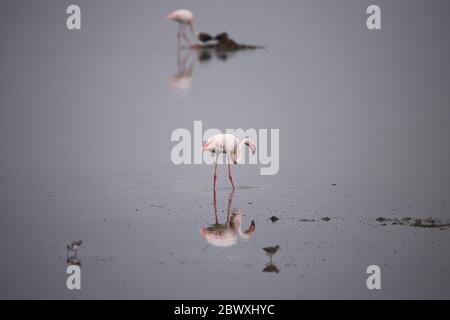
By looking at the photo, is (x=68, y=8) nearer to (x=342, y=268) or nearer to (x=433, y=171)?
(x=433, y=171)

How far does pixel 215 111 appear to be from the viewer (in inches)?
748

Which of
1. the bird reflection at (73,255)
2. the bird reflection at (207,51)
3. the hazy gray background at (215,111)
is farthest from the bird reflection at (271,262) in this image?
the bird reflection at (207,51)

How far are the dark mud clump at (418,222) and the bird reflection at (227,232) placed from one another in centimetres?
181

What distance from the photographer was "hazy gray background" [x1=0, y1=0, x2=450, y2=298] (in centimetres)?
1229

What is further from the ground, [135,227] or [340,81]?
[340,81]

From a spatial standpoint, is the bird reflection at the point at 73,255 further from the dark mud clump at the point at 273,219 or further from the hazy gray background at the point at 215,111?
the dark mud clump at the point at 273,219

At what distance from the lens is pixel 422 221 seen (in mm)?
11039

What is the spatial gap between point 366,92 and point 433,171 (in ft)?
26.1

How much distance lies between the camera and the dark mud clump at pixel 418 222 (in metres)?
10.8

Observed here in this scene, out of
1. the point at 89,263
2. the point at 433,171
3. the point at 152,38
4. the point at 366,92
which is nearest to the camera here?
the point at 89,263

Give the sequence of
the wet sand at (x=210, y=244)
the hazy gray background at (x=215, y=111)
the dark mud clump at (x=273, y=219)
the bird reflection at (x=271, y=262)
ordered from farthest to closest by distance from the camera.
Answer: the hazy gray background at (x=215, y=111), the dark mud clump at (x=273, y=219), the bird reflection at (x=271, y=262), the wet sand at (x=210, y=244)

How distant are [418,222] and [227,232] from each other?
260 centimetres

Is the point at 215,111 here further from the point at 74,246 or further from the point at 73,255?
the point at 74,246
